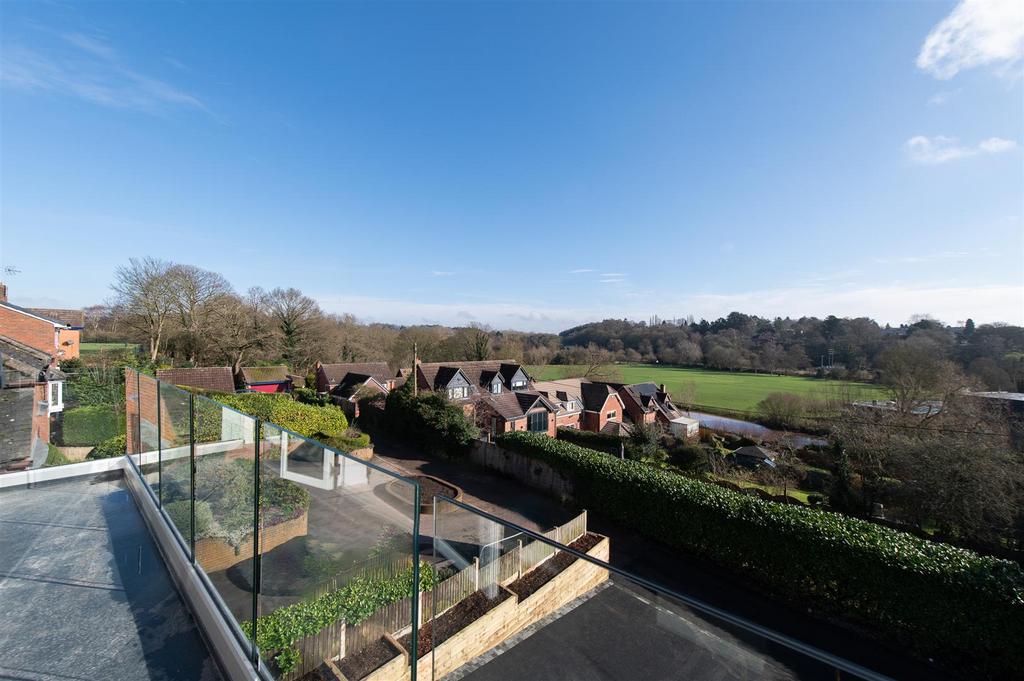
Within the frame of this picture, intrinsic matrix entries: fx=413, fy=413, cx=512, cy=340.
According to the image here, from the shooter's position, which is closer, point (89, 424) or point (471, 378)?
point (89, 424)

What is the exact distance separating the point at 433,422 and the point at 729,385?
135ft

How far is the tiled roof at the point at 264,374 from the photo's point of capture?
27.7 metres

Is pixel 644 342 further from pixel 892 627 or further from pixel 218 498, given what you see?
pixel 218 498

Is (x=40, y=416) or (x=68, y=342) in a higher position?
(x=68, y=342)

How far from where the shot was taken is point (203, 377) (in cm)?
2055

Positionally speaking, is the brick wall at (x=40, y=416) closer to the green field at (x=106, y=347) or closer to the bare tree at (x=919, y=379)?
the green field at (x=106, y=347)

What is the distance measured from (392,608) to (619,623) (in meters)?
2.94

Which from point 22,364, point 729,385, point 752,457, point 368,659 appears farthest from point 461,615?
point 729,385

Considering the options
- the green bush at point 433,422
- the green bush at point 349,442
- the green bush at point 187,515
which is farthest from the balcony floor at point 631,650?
the green bush at point 433,422

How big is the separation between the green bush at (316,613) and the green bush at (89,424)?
1179 cm

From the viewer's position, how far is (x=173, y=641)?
2986 millimetres

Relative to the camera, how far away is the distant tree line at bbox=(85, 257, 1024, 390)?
78.6ft

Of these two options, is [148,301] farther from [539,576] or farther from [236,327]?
[539,576]

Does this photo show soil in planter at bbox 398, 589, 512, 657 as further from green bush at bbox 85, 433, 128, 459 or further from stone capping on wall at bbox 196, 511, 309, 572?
green bush at bbox 85, 433, 128, 459
